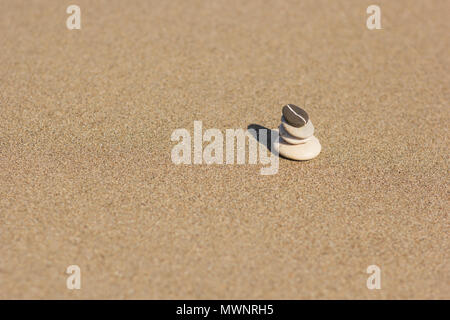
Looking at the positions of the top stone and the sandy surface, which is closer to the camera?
the sandy surface

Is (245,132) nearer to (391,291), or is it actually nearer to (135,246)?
(135,246)

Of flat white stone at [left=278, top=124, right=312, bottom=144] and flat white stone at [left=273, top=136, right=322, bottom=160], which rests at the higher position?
flat white stone at [left=278, top=124, right=312, bottom=144]

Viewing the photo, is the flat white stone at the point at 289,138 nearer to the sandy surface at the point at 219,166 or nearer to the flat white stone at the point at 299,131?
the flat white stone at the point at 299,131

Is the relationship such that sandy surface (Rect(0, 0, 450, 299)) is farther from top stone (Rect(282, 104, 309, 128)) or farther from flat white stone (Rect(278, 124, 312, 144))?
top stone (Rect(282, 104, 309, 128))

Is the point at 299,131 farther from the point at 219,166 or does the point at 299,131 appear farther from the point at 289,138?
the point at 219,166

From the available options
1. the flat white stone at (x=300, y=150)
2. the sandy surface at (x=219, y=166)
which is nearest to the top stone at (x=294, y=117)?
the flat white stone at (x=300, y=150)

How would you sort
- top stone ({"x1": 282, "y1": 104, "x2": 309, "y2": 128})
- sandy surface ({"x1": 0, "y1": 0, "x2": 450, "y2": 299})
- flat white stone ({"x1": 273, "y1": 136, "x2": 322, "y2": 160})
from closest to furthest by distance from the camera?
1. sandy surface ({"x1": 0, "y1": 0, "x2": 450, "y2": 299})
2. top stone ({"x1": 282, "y1": 104, "x2": 309, "y2": 128})
3. flat white stone ({"x1": 273, "y1": 136, "x2": 322, "y2": 160})

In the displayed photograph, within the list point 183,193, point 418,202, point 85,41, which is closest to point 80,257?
point 183,193

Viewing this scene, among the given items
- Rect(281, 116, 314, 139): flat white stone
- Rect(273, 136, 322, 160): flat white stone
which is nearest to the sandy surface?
Rect(273, 136, 322, 160): flat white stone
